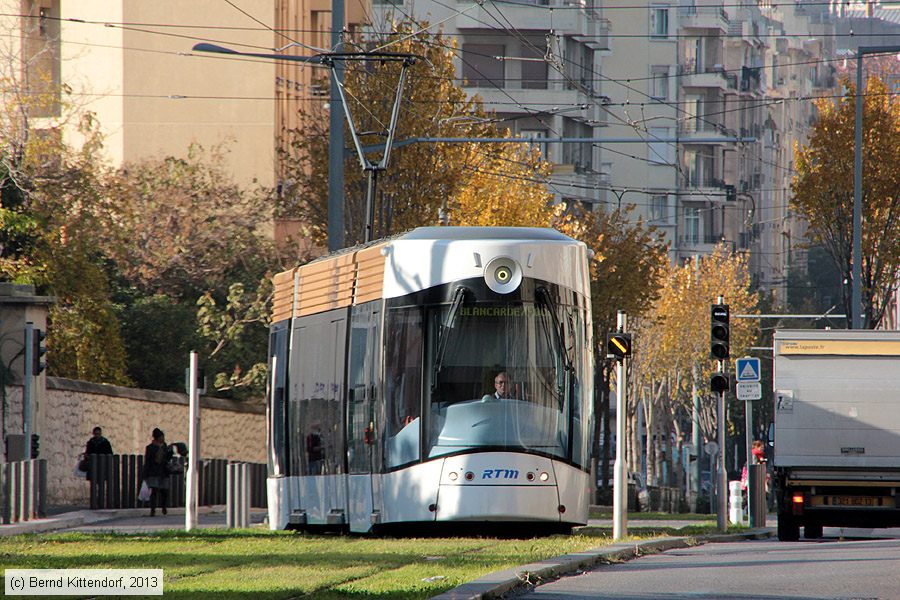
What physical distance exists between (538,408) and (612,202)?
221 ft

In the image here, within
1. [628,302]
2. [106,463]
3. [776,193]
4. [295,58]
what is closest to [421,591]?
[295,58]

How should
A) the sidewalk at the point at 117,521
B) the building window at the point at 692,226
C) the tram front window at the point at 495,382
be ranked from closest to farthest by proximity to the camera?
the tram front window at the point at 495,382
the sidewalk at the point at 117,521
the building window at the point at 692,226

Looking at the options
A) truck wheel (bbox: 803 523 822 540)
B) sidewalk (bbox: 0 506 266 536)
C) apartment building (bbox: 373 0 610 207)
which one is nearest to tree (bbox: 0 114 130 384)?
sidewalk (bbox: 0 506 266 536)

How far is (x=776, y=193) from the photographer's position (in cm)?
13288

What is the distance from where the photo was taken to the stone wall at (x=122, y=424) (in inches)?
1319

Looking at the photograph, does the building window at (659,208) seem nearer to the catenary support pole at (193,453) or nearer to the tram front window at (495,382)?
the catenary support pole at (193,453)

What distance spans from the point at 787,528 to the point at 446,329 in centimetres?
680

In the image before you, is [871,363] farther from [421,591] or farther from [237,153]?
[237,153]

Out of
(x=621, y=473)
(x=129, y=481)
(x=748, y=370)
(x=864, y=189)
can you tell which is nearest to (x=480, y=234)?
(x=621, y=473)

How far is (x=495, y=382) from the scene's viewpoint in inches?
754

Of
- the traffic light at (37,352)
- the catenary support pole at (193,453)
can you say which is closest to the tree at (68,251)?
the traffic light at (37,352)

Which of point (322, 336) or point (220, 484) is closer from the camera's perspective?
point (322, 336)

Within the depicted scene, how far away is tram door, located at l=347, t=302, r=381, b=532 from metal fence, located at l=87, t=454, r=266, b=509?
33.6 feet

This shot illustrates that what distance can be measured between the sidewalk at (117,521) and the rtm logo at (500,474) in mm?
5333
